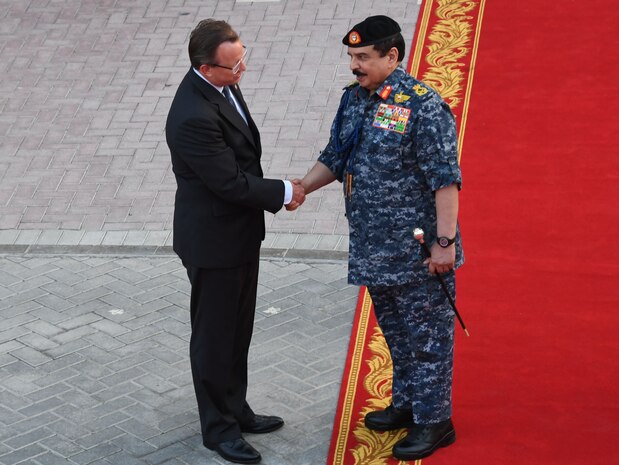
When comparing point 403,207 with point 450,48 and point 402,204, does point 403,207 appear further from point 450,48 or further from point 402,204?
point 450,48

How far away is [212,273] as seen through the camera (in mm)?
5016

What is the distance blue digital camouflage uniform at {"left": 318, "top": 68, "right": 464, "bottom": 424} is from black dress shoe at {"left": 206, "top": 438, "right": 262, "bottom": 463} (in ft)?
2.39

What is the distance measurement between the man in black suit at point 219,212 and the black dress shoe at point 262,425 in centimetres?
7

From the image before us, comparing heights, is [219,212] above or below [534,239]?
above

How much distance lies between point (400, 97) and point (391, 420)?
1.52 m

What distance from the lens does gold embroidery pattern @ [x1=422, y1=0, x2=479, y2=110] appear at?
27.8 ft

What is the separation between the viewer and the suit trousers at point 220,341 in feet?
16.6

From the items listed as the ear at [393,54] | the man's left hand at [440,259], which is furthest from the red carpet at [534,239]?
the ear at [393,54]

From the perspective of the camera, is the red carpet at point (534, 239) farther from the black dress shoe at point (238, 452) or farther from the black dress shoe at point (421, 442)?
the black dress shoe at point (238, 452)

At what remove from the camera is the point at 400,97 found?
188 inches

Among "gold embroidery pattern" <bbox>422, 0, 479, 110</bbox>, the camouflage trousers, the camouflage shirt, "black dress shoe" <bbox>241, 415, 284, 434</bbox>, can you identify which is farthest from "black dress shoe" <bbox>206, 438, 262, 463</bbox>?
"gold embroidery pattern" <bbox>422, 0, 479, 110</bbox>

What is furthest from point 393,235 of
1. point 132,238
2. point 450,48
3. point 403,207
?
point 450,48

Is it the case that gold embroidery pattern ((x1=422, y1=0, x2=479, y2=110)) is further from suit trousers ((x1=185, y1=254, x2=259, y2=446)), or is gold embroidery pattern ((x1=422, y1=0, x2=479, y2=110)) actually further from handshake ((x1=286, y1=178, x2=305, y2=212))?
suit trousers ((x1=185, y1=254, x2=259, y2=446))

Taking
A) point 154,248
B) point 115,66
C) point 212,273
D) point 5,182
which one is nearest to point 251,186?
point 212,273
